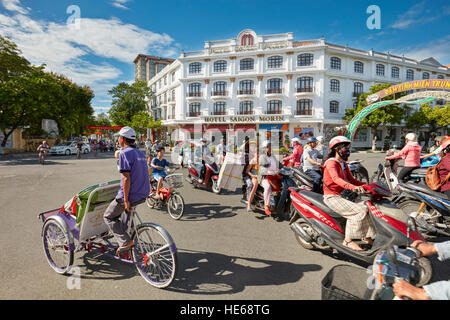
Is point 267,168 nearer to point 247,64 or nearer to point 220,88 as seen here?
point 247,64

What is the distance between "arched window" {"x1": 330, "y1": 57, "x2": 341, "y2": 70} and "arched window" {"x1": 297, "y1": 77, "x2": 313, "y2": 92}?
359 centimetres

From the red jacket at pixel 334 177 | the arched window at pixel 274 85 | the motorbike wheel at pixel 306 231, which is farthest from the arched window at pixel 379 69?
the motorbike wheel at pixel 306 231

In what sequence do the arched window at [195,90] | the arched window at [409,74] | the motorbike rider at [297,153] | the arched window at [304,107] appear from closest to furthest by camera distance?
the motorbike rider at [297,153] → the arched window at [304,107] → the arched window at [195,90] → the arched window at [409,74]

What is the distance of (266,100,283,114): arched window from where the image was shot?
3419 centimetres

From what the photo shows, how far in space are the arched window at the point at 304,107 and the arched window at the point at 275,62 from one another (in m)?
5.68

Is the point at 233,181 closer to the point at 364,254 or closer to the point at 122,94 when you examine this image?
the point at 364,254

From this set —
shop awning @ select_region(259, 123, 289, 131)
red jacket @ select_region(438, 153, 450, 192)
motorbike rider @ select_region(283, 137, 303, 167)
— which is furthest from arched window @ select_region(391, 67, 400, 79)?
red jacket @ select_region(438, 153, 450, 192)

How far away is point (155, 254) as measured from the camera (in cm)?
289

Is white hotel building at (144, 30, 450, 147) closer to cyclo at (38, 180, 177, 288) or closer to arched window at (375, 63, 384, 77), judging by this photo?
arched window at (375, 63, 384, 77)

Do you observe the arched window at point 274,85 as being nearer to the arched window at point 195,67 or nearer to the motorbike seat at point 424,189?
the arched window at point 195,67

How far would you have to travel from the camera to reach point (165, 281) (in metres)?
2.85

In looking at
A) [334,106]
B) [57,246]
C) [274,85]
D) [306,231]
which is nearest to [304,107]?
[334,106]

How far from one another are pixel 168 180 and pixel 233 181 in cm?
220

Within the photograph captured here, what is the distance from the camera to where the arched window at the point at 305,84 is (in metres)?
33.0
